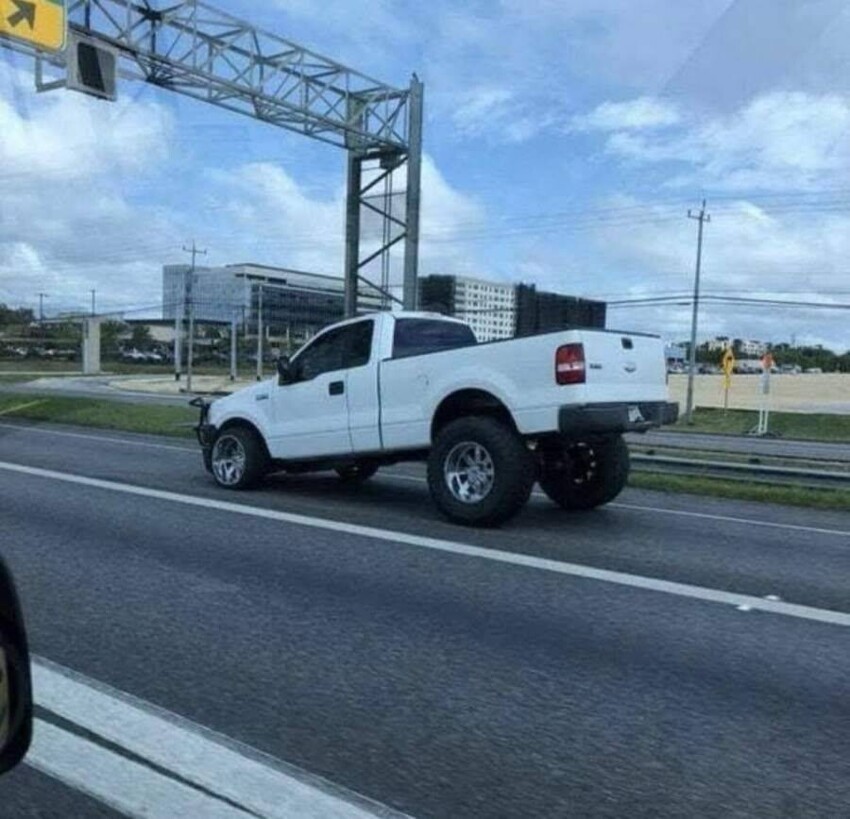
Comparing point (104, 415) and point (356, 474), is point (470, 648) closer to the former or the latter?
point (356, 474)

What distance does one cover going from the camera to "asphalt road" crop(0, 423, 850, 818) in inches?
142

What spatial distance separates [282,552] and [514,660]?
3067 mm

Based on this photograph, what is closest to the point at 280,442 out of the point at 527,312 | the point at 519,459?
the point at 519,459

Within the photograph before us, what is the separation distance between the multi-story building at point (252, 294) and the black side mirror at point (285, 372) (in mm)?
22908

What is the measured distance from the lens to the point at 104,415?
22.6 metres

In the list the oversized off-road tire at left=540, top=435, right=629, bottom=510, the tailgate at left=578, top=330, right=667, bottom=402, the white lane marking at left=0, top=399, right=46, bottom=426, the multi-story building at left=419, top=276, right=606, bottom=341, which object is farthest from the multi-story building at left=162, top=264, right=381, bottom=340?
the tailgate at left=578, top=330, right=667, bottom=402

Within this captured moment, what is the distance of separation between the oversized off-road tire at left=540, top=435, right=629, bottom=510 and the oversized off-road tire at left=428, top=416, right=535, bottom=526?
104cm

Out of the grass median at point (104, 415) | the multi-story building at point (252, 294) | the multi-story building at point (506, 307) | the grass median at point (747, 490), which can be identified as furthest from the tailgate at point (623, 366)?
the multi-story building at point (252, 294)

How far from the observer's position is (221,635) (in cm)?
530

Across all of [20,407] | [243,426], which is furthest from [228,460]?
[20,407]

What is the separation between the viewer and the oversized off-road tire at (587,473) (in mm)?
9922

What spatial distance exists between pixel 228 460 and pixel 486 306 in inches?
224

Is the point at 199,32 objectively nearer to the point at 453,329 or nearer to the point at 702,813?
the point at 453,329

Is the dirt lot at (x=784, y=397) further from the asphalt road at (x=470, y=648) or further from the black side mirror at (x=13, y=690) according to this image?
the black side mirror at (x=13, y=690)
